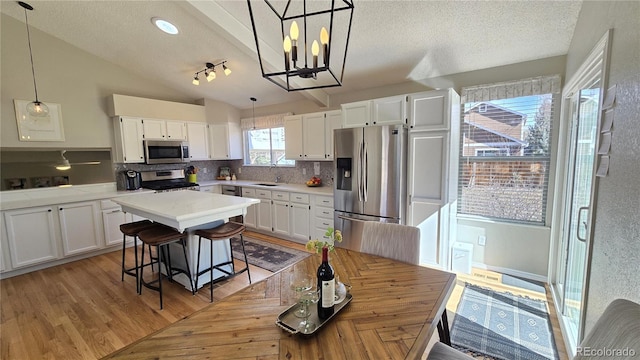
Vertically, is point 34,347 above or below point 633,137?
below

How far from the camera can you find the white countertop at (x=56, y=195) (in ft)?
10.8

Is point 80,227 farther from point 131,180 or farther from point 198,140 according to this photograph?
point 198,140

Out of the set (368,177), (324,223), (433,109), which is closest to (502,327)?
(368,177)

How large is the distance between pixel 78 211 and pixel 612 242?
17.1ft

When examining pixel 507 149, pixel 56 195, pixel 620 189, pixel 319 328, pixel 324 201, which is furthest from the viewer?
pixel 324 201

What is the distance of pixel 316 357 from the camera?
0.94m

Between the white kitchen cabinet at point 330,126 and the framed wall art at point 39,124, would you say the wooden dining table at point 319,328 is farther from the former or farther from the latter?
the framed wall art at point 39,124

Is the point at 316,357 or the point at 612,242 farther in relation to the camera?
the point at 612,242

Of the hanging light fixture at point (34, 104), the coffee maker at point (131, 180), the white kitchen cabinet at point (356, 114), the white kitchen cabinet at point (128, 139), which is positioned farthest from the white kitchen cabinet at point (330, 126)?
the hanging light fixture at point (34, 104)

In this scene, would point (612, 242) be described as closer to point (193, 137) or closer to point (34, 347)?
point (34, 347)

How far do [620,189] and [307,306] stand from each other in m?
1.54

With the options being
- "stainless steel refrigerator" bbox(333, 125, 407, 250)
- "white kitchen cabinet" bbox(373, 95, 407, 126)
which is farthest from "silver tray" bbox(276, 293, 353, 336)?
"white kitchen cabinet" bbox(373, 95, 407, 126)

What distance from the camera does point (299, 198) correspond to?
4.13m

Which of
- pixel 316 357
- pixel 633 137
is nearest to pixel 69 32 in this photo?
pixel 316 357
